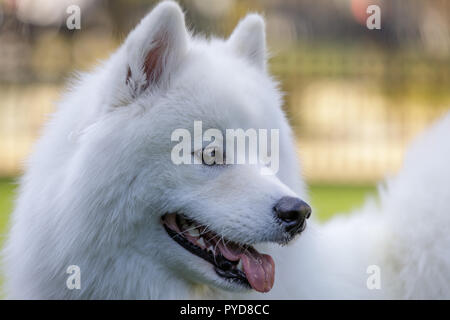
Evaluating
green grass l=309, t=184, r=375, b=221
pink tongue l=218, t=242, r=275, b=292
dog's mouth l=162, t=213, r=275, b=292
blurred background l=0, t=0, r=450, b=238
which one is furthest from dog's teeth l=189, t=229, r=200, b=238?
blurred background l=0, t=0, r=450, b=238

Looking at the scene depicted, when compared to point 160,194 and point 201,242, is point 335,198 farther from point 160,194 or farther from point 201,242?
point 160,194

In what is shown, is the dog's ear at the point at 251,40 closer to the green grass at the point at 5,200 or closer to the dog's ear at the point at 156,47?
the dog's ear at the point at 156,47

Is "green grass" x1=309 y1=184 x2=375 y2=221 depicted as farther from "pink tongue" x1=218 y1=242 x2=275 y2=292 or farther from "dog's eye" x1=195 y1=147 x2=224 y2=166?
"dog's eye" x1=195 y1=147 x2=224 y2=166

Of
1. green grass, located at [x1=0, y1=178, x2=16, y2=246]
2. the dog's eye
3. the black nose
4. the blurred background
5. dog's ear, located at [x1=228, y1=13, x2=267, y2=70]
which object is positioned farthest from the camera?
the blurred background

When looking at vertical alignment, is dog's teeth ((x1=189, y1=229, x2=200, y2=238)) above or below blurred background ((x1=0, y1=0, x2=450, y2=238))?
below

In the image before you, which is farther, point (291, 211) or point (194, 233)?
point (194, 233)

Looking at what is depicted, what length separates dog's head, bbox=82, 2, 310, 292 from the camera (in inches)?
90.4

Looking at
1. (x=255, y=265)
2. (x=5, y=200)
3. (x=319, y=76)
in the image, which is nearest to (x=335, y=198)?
(x=319, y=76)

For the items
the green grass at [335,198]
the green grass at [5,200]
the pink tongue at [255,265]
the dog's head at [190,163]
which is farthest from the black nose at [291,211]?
the green grass at [335,198]

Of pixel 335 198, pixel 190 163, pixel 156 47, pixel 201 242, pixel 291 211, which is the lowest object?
pixel 335 198

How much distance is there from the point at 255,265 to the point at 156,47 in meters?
1.00

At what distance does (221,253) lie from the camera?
7.91ft
